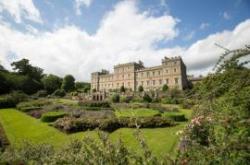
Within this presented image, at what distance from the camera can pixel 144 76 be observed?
64.9 m

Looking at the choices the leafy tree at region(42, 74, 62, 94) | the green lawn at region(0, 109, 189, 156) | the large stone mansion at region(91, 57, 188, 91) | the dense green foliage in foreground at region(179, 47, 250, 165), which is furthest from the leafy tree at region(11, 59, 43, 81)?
the dense green foliage in foreground at region(179, 47, 250, 165)

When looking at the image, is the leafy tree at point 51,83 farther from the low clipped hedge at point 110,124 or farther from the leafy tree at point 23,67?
Answer: the low clipped hedge at point 110,124

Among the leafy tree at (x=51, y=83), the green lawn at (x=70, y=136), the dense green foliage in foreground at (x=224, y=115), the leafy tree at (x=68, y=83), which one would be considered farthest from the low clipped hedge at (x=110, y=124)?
the leafy tree at (x=68, y=83)

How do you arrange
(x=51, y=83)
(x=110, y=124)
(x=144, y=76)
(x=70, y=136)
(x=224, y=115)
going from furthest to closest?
1. (x=51, y=83)
2. (x=144, y=76)
3. (x=110, y=124)
4. (x=70, y=136)
5. (x=224, y=115)

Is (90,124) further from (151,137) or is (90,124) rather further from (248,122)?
(248,122)

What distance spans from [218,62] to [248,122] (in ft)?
3.33

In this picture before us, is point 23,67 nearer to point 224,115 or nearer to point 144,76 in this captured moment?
point 144,76

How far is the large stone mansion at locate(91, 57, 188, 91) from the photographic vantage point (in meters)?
57.1

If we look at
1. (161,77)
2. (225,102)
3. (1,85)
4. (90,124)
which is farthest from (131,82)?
(225,102)

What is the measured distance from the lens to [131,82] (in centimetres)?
6769

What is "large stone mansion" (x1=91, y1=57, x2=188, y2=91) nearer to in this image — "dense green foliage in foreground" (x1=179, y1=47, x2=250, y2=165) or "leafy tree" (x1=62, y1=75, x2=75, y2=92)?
"leafy tree" (x1=62, y1=75, x2=75, y2=92)

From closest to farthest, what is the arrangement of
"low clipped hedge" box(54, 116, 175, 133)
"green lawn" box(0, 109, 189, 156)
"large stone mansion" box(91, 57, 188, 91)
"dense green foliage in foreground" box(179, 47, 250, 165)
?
"dense green foliage in foreground" box(179, 47, 250, 165) → "green lawn" box(0, 109, 189, 156) → "low clipped hedge" box(54, 116, 175, 133) → "large stone mansion" box(91, 57, 188, 91)

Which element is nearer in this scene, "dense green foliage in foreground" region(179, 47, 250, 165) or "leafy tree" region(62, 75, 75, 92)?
"dense green foliage in foreground" region(179, 47, 250, 165)

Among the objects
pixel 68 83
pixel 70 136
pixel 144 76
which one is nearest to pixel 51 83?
pixel 68 83
